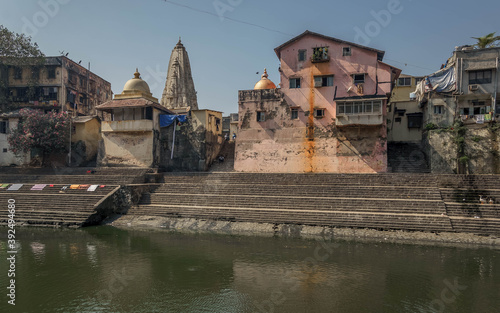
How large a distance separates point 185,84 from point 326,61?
63.9 ft

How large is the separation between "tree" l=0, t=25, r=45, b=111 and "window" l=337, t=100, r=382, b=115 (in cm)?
2940

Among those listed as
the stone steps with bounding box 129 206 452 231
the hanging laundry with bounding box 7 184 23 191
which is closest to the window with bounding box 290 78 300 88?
the stone steps with bounding box 129 206 452 231

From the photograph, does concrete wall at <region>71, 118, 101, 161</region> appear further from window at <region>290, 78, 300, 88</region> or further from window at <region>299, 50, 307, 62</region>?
window at <region>299, 50, 307, 62</region>

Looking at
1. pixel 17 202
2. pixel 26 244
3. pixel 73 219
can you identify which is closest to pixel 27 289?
pixel 26 244

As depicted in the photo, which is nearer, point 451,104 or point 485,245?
point 485,245

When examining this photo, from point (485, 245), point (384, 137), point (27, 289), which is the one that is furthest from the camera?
point (384, 137)

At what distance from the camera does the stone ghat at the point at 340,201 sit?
1569 cm

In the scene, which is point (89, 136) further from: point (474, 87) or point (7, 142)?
point (474, 87)

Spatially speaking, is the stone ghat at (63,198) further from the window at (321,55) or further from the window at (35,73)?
the window at (321,55)

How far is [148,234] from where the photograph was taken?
16.5m

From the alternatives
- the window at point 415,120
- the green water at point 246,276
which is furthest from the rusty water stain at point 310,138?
the green water at point 246,276

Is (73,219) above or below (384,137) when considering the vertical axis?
below

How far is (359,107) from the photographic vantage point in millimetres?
23953

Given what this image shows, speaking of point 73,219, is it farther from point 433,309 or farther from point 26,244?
point 433,309
